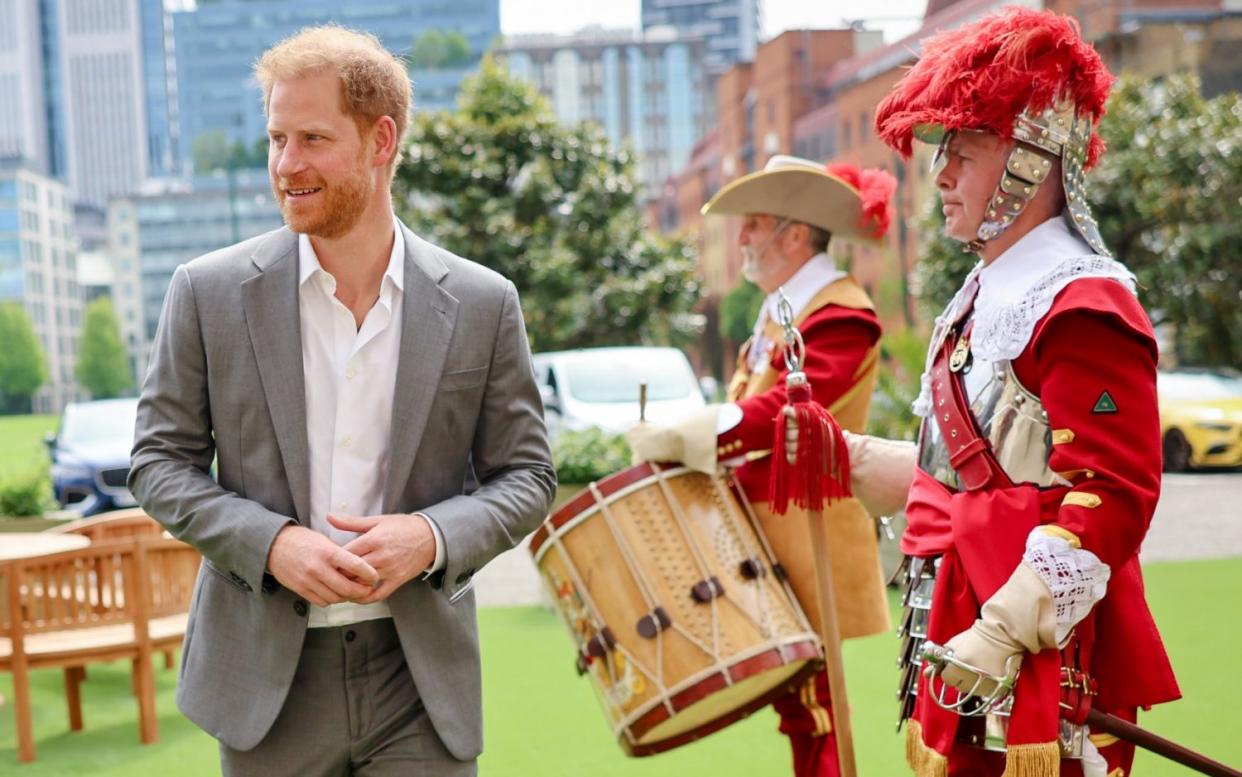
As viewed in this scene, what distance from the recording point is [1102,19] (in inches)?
1312

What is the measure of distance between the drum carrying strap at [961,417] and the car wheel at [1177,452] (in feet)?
47.3

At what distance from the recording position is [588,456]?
9.69m

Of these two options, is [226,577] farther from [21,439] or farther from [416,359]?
[21,439]

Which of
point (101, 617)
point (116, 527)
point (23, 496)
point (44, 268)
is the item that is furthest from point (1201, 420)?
point (44, 268)

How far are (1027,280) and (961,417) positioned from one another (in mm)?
269

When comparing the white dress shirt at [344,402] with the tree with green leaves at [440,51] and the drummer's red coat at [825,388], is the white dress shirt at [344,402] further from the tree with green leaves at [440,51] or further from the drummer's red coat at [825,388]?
the tree with green leaves at [440,51]

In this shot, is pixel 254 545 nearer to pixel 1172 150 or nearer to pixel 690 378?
pixel 690 378

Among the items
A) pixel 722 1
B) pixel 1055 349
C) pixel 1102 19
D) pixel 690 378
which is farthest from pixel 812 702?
pixel 722 1

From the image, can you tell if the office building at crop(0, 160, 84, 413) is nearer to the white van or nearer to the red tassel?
the white van

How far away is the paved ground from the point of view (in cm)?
912

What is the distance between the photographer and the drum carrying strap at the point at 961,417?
242 centimetres

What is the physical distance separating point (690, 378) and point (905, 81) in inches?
450

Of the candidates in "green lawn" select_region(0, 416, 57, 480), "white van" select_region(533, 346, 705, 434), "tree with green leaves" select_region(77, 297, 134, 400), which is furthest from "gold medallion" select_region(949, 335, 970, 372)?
"tree with green leaves" select_region(77, 297, 134, 400)

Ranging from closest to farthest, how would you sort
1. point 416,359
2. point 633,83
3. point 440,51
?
point 416,359
point 440,51
point 633,83
